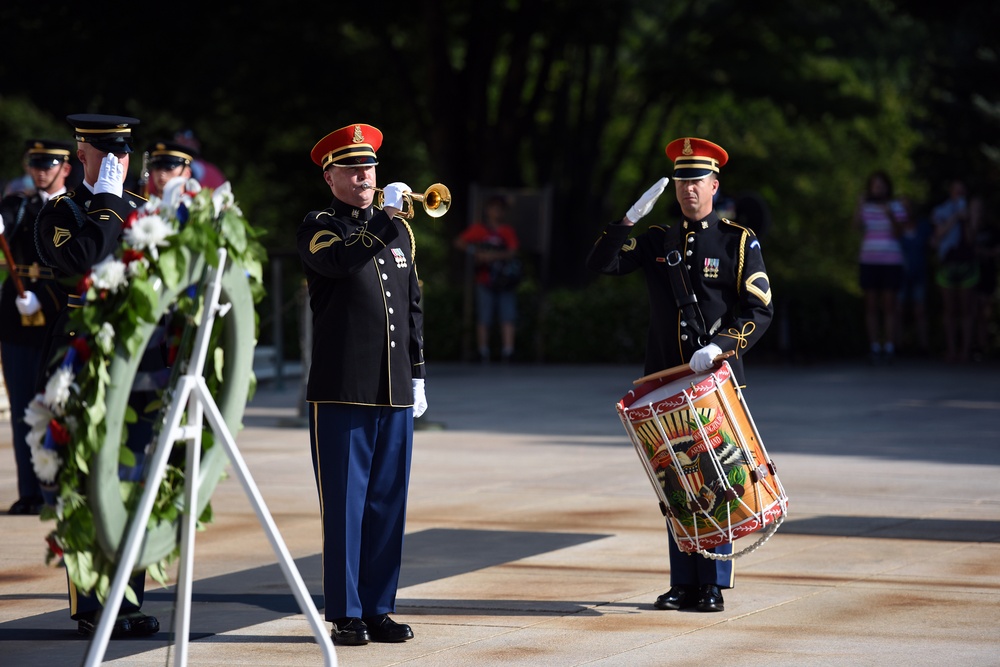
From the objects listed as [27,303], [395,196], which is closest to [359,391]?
[395,196]

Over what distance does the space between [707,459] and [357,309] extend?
152 centimetres

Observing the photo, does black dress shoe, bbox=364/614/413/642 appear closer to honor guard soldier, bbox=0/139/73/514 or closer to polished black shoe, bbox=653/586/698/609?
polished black shoe, bbox=653/586/698/609

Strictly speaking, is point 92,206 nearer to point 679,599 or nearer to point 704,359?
point 704,359

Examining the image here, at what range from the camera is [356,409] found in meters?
6.29

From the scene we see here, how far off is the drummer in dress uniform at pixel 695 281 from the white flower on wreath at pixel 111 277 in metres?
2.70

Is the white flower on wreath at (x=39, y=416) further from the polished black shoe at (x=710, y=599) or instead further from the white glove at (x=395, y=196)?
the polished black shoe at (x=710, y=599)

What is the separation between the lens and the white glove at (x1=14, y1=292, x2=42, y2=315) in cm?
906

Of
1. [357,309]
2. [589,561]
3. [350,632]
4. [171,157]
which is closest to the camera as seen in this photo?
[350,632]

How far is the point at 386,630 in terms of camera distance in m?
6.31

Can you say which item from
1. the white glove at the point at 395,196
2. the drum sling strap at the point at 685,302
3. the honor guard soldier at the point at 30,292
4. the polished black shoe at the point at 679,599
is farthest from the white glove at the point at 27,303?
the polished black shoe at the point at 679,599

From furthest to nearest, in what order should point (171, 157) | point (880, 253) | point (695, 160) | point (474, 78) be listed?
point (474, 78), point (880, 253), point (171, 157), point (695, 160)

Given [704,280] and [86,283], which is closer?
[86,283]

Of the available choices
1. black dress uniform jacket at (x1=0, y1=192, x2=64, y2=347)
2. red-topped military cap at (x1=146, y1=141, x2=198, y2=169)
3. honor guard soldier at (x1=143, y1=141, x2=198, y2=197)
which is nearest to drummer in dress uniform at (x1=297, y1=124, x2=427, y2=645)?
honor guard soldier at (x1=143, y1=141, x2=198, y2=197)

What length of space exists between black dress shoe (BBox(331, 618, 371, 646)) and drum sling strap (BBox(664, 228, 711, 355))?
1820 mm
